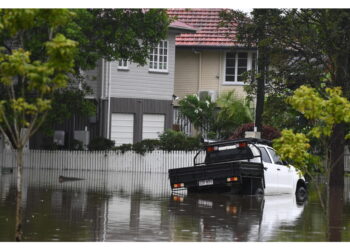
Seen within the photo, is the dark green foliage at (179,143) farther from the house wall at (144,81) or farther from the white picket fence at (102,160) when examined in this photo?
the house wall at (144,81)

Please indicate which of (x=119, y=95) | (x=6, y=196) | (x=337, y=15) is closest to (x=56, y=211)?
(x=6, y=196)

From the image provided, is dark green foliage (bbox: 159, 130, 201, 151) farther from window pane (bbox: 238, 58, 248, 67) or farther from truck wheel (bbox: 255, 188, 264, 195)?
truck wheel (bbox: 255, 188, 264, 195)

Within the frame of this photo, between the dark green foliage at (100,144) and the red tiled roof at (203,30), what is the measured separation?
9996mm

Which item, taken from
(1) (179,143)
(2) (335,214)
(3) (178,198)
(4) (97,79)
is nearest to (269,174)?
(3) (178,198)

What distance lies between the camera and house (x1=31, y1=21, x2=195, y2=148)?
4569 centimetres

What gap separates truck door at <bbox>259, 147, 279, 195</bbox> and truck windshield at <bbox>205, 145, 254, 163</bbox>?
58 cm

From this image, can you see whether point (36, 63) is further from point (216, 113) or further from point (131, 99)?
point (216, 113)

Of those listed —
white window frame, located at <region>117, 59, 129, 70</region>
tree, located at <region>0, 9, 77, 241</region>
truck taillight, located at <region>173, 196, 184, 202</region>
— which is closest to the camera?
tree, located at <region>0, 9, 77, 241</region>

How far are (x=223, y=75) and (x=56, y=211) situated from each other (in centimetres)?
3067

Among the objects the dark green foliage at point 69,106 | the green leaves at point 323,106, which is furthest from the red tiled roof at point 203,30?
the green leaves at point 323,106

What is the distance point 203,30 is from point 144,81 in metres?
5.98

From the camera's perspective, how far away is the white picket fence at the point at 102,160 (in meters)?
40.9

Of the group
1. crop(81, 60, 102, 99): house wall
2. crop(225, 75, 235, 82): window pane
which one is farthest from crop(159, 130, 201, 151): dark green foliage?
crop(225, 75, 235, 82): window pane

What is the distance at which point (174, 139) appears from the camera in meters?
40.8
